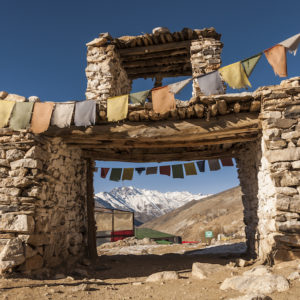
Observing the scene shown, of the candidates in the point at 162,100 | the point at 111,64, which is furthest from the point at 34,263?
the point at 111,64

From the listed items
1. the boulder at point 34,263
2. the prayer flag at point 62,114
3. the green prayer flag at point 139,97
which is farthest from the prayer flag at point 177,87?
the boulder at point 34,263

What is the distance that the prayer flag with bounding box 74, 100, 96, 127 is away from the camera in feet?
17.7

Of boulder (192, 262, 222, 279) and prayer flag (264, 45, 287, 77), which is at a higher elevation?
prayer flag (264, 45, 287, 77)

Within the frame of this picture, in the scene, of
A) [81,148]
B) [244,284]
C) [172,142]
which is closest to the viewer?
[244,284]

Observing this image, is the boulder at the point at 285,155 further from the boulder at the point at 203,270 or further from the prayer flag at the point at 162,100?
the boulder at the point at 203,270

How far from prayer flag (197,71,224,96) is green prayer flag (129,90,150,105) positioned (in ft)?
3.72

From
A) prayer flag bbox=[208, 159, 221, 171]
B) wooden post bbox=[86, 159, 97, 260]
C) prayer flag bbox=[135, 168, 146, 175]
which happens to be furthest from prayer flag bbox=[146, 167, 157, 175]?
wooden post bbox=[86, 159, 97, 260]

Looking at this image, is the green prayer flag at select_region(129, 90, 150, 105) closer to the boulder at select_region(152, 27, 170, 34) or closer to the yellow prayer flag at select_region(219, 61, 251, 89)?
the yellow prayer flag at select_region(219, 61, 251, 89)

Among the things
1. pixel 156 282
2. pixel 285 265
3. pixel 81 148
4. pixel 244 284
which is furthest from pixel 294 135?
pixel 81 148

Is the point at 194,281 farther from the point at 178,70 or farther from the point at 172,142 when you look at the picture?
the point at 178,70

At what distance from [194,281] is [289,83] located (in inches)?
159

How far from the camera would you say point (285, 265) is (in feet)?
14.1

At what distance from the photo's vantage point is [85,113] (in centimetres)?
543

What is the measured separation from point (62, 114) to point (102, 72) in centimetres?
296
